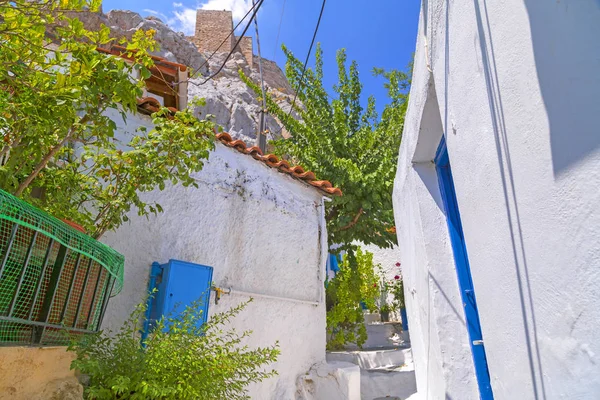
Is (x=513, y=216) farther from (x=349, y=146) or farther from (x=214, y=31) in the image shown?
(x=214, y=31)

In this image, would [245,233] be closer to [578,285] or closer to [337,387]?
[337,387]

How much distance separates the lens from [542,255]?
132 centimetres

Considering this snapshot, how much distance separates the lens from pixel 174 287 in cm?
400

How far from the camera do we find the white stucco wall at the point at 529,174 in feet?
3.68

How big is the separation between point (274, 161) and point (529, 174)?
181 inches

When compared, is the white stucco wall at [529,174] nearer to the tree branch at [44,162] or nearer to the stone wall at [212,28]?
the tree branch at [44,162]

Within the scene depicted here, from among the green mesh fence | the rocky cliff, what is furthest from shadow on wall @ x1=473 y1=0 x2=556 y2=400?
the rocky cliff

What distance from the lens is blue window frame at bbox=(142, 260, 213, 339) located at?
3906 millimetres

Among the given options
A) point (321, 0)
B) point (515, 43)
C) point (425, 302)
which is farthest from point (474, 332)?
point (321, 0)

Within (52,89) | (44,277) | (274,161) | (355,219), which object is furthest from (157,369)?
(355,219)

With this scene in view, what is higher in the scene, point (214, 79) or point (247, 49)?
point (247, 49)

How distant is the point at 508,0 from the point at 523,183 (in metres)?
0.62

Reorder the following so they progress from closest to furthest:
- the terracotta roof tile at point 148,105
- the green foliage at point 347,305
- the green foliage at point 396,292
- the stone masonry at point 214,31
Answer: the terracotta roof tile at point 148,105 → the green foliage at point 347,305 → the green foliage at point 396,292 → the stone masonry at point 214,31

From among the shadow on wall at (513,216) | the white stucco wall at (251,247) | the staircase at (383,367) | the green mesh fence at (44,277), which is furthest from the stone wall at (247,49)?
the shadow on wall at (513,216)
